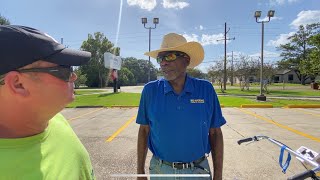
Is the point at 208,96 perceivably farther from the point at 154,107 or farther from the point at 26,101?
the point at 26,101

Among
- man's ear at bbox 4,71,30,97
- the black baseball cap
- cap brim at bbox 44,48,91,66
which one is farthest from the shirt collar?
man's ear at bbox 4,71,30,97

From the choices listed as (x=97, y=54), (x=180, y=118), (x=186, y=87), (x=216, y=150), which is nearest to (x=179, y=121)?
(x=180, y=118)

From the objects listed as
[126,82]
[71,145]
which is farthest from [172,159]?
[126,82]

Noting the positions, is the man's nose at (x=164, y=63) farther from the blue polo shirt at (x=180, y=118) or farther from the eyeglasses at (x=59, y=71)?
the eyeglasses at (x=59, y=71)

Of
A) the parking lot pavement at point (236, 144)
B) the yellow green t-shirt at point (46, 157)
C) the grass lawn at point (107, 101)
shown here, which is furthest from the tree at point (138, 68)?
the yellow green t-shirt at point (46, 157)

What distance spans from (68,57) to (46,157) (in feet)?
1.43

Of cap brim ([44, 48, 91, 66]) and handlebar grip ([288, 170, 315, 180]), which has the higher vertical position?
cap brim ([44, 48, 91, 66])

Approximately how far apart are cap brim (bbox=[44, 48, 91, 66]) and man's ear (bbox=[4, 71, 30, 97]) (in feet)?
0.46

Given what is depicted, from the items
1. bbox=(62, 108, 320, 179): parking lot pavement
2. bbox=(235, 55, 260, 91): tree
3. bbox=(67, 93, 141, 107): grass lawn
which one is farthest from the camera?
bbox=(235, 55, 260, 91): tree

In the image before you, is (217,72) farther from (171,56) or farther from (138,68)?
(138,68)

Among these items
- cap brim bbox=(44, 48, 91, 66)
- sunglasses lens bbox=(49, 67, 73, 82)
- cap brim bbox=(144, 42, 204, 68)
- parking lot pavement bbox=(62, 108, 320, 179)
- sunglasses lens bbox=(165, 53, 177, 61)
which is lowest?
parking lot pavement bbox=(62, 108, 320, 179)

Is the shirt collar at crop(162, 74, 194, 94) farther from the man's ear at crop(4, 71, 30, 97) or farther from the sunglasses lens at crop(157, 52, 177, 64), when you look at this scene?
the man's ear at crop(4, 71, 30, 97)

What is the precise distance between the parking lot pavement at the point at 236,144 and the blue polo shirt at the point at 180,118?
639 millimetres

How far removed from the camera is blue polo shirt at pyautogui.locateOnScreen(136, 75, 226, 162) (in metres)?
2.83
